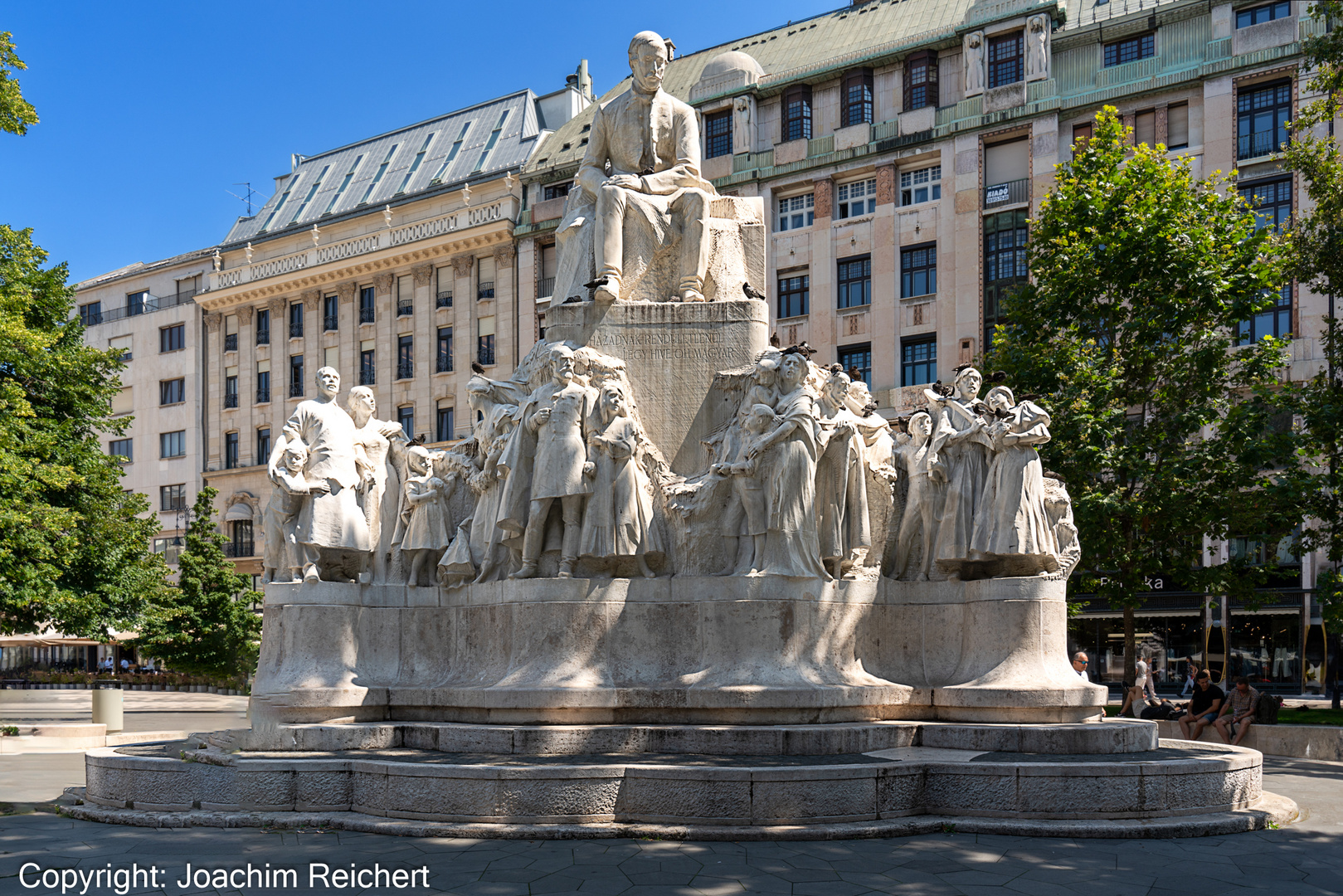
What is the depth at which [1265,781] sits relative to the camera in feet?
42.0

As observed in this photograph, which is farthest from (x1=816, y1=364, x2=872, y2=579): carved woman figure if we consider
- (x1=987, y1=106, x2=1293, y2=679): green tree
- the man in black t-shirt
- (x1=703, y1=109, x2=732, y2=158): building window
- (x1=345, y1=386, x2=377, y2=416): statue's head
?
(x1=703, y1=109, x2=732, y2=158): building window

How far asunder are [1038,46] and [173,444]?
45629 millimetres

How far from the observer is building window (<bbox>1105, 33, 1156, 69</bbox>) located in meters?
40.9

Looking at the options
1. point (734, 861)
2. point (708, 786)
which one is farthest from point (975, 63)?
point (734, 861)

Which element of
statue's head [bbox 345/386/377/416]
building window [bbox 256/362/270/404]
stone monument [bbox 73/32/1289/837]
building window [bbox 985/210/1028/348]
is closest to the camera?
stone monument [bbox 73/32/1289/837]

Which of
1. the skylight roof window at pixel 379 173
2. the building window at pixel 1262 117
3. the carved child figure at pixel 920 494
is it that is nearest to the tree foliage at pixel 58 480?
the carved child figure at pixel 920 494

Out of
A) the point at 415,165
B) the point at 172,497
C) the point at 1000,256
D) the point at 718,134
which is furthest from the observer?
the point at 172,497

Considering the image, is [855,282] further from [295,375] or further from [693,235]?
[693,235]

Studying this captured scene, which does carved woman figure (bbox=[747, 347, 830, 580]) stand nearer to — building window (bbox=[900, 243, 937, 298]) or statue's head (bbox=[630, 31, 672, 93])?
statue's head (bbox=[630, 31, 672, 93])

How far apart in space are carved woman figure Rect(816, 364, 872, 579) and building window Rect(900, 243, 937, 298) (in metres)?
32.6

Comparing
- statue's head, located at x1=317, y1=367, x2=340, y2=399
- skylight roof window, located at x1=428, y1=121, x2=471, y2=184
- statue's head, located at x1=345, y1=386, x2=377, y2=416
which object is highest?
skylight roof window, located at x1=428, y1=121, x2=471, y2=184

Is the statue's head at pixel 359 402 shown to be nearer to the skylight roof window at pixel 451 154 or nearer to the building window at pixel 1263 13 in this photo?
the building window at pixel 1263 13

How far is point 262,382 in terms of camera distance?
61406mm

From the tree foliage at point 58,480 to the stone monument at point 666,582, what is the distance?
1364cm
